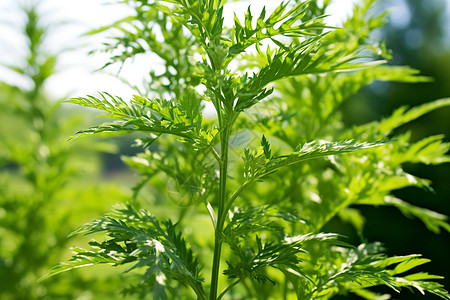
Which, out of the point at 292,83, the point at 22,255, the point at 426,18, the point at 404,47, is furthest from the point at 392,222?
the point at 426,18

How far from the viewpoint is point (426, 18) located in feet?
42.7

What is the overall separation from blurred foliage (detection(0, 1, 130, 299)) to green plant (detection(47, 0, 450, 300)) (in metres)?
1.60

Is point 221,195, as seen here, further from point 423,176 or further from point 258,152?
point 423,176

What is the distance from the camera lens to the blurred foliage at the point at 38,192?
11.3 feet

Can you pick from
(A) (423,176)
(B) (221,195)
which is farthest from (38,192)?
(A) (423,176)

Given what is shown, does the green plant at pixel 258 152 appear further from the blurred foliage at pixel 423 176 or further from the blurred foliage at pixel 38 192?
the blurred foliage at pixel 423 176

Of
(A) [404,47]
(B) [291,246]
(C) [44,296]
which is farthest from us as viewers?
(A) [404,47]

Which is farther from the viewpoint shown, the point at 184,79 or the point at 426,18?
the point at 426,18

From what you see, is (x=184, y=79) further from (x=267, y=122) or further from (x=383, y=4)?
(x=383, y=4)

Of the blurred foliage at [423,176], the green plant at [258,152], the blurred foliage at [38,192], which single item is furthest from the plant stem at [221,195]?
the blurred foliage at [423,176]

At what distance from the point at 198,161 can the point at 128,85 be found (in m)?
0.47

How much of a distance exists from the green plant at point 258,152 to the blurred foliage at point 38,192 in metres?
1.60

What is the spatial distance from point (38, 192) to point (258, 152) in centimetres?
301

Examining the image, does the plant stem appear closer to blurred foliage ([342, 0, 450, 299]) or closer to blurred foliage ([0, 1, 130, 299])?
blurred foliage ([0, 1, 130, 299])
